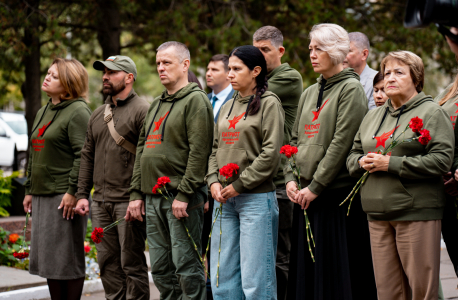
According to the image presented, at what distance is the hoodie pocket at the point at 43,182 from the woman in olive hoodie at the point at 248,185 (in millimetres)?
1780

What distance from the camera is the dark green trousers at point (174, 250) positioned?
183 inches

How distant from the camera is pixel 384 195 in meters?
3.88

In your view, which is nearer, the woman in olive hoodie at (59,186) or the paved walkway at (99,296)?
the woman in olive hoodie at (59,186)

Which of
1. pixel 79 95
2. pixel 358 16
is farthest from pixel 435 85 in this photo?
pixel 79 95

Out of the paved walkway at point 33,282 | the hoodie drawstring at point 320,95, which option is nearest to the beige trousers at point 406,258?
the hoodie drawstring at point 320,95

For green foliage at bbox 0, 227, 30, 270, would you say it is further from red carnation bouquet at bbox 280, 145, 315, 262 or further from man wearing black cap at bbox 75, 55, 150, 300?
red carnation bouquet at bbox 280, 145, 315, 262

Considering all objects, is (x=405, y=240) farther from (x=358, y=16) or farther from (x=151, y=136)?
(x=358, y=16)

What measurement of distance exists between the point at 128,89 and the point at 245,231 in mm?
1973

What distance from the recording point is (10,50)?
11.3 m

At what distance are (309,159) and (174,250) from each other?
4.39 feet

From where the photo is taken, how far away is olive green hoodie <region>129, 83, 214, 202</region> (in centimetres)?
470

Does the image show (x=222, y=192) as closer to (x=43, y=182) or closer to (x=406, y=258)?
(x=406, y=258)

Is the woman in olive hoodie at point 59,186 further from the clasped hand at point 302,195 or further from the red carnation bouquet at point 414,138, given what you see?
the red carnation bouquet at point 414,138

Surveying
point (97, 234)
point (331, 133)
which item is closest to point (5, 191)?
point (97, 234)
